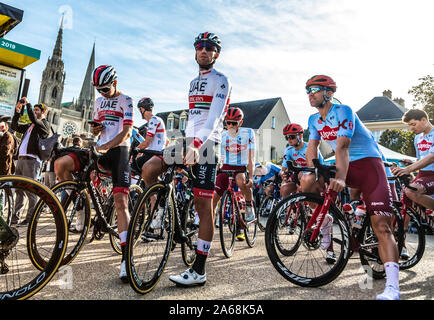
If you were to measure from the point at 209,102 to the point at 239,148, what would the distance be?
248 cm

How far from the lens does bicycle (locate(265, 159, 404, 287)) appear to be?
9.84ft

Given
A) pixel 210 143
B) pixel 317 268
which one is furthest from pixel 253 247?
pixel 210 143

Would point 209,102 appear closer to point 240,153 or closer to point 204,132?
point 204,132

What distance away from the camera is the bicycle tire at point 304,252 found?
9.75 ft

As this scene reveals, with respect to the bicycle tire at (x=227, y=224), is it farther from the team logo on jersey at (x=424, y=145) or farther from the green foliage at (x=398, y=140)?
the green foliage at (x=398, y=140)

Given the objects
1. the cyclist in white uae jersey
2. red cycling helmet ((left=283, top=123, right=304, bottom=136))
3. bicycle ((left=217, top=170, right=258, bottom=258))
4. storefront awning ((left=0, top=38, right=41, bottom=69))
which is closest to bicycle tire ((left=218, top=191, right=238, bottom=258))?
bicycle ((left=217, top=170, right=258, bottom=258))

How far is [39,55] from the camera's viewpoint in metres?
7.93

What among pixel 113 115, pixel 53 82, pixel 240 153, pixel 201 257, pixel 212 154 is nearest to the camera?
pixel 201 257

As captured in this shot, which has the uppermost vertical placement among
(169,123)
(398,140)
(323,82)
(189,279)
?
(169,123)

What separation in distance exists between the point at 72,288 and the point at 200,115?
2.04 m

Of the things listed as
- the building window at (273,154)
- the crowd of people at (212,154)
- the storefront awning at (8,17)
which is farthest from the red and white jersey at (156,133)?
the building window at (273,154)

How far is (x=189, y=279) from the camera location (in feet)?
9.32

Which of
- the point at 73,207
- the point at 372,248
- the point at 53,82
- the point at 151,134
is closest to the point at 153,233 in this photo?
the point at 73,207

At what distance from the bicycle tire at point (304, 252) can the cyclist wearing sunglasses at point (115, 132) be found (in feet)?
5.09
